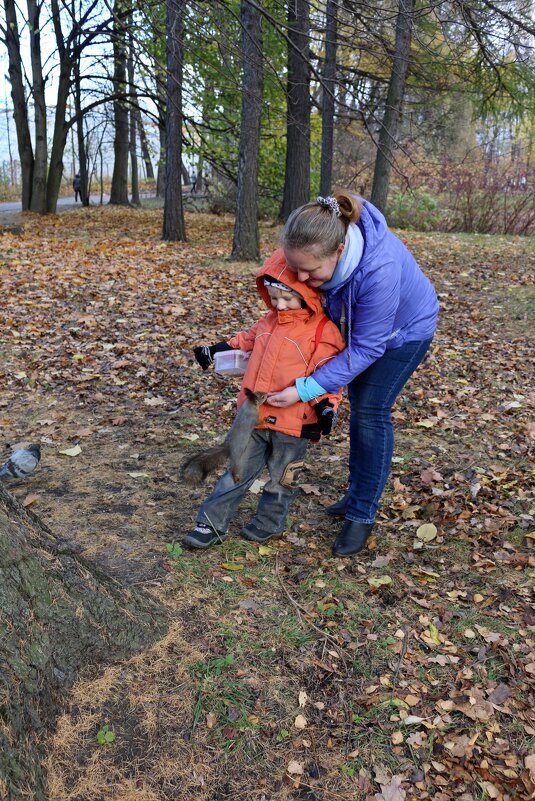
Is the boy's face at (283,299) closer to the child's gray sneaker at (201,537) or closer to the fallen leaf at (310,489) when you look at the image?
the child's gray sneaker at (201,537)

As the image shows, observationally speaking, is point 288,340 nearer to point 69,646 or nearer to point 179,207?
point 69,646

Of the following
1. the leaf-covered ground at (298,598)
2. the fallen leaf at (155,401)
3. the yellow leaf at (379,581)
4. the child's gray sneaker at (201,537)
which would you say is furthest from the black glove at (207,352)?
the fallen leaf at (155,401)

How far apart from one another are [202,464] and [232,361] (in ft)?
1.74

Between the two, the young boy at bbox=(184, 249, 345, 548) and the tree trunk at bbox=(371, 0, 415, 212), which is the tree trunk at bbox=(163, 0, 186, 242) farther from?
the young boy at bbox=(184, 249, 345, 548)

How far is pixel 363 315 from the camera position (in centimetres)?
278

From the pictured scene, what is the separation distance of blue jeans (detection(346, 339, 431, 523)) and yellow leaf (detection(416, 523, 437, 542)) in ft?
1.35

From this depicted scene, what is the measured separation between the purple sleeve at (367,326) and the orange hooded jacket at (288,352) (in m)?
0.10

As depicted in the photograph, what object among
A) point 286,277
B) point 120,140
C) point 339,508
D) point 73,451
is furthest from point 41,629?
point 120,140

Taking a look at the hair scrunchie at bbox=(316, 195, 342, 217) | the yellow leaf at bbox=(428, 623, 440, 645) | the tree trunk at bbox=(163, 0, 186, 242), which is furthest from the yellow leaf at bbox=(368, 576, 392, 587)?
the tree trunk at bbox=(163, 0, 186, 242)

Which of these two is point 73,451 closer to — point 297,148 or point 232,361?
point 232,361

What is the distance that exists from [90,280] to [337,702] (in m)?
7.67

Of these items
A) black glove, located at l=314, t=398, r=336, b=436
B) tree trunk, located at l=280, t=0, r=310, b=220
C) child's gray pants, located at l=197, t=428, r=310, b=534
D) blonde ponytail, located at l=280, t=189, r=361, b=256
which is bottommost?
child's gray pants, located at l=197, t=428, r=310, b=534

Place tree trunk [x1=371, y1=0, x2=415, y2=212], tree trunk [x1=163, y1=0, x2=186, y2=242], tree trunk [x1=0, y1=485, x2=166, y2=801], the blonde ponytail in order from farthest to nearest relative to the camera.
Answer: tree trunk [x1=163, y1=0, x2=186, y2=242]
tree trunk [x1=371, y1=0, x2=415, y2=212]
the blonde ponytail
tree trunk [x1=0, y1=485, x2=166, y2=801]

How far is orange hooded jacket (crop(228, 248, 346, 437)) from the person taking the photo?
2916 millimetres
